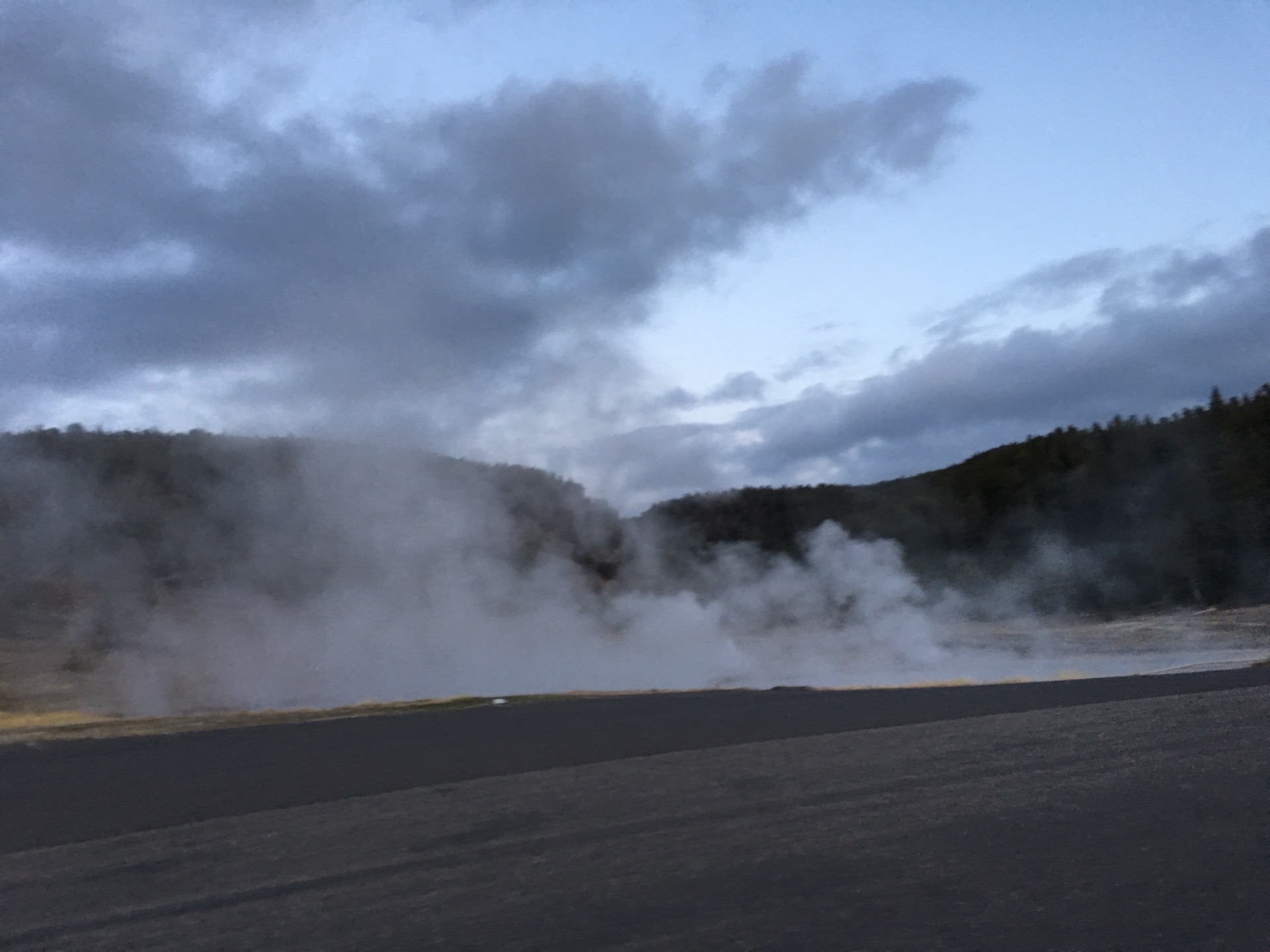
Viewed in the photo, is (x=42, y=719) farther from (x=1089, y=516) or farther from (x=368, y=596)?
(x=1089, y=516)

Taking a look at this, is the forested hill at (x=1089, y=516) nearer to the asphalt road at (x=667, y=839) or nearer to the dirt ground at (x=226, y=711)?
the dirt ground at (x=226, y=711)

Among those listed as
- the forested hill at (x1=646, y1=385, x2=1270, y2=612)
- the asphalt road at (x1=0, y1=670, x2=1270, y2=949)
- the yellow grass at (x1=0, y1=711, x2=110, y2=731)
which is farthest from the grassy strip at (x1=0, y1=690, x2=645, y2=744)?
the forested hill at (x1=646, y1=385, x2=1270, y2=612)

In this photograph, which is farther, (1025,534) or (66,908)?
(1025,534)

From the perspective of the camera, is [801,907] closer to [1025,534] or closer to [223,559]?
[223,559]

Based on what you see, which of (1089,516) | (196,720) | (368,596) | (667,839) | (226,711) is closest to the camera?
(667,839)

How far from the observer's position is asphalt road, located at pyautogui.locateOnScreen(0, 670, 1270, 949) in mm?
5039

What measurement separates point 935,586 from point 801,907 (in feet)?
161

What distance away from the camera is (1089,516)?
6069 cm

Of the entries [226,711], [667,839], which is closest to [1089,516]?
[226,711]

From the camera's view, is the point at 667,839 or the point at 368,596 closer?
the point at 667,839

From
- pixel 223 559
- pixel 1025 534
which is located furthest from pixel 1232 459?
pixel 223 559

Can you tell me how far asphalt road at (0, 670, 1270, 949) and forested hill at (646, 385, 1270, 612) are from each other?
34.4m

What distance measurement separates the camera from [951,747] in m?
10.4

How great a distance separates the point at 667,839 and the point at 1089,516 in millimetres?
59697
